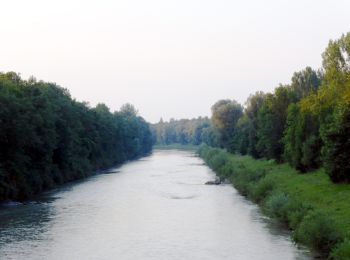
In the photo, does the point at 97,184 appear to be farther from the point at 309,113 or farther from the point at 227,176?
the point at 309,113

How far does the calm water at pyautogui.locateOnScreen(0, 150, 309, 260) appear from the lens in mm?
27906

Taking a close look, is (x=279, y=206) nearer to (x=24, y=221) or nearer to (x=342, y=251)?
(x=342, y=251)

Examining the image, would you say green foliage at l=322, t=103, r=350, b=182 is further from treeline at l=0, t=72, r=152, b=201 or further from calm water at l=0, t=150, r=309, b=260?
treeline at l=0, t=72, r=152, b=201

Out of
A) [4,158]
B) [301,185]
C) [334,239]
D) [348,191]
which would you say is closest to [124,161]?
[4,158]

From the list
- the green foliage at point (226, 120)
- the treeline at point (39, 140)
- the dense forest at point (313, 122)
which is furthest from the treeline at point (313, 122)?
the green foliage at point (226, 120)

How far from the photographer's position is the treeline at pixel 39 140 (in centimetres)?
4672

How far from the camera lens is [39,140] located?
52.5m

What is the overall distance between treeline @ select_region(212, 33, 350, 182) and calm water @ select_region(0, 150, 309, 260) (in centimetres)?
646

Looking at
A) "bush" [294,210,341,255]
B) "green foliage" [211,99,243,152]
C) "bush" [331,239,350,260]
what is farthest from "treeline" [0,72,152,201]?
"green foliage" [211,99,243,152]

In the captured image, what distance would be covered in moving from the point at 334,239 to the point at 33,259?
46.0 feet

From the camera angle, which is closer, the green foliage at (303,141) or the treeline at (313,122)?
the treeline at (313,122)

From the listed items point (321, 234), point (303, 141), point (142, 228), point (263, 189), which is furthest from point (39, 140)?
point (321, 234)

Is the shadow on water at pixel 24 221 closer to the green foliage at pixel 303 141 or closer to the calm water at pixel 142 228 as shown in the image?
the calm water at pixel 142 228

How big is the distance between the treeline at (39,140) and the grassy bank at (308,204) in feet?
64.9
